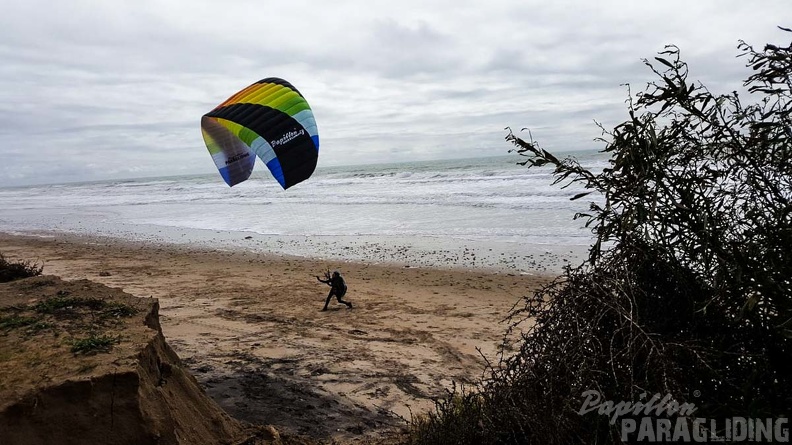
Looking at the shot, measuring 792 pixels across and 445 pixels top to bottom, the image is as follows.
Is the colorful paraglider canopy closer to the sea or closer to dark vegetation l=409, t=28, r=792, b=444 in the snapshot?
the sea

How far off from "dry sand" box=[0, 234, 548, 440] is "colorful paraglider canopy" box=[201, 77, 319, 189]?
271 centimetres

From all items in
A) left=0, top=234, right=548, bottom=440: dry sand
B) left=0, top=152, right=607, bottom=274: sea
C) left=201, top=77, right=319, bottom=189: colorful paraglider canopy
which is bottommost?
left=0, top=234, right=548, bottom=440: dry sand

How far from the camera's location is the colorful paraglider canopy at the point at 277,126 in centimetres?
966

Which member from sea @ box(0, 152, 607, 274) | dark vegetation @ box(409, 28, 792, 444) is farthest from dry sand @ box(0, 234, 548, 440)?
dark vegetation @ box(409, 28, 792, 444)

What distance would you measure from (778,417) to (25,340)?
4.12 metres

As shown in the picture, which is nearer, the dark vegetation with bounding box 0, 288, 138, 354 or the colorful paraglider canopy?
the dark vegetation with bounding box 0, 288, 138, 354

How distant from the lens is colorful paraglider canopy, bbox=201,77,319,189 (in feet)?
31.7

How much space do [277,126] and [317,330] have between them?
3935 mm

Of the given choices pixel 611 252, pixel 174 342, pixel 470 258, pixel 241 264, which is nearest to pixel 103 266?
pixel 241 264

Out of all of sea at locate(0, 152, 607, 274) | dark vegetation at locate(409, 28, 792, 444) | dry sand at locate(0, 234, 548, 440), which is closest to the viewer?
dark vegetation at locate(409, 28, 792, 444)

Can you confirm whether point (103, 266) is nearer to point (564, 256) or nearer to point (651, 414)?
point (564, 256)

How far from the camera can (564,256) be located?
12.4 meters

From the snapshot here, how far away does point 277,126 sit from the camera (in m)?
9.67

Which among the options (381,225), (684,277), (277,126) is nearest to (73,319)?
(684,277)
